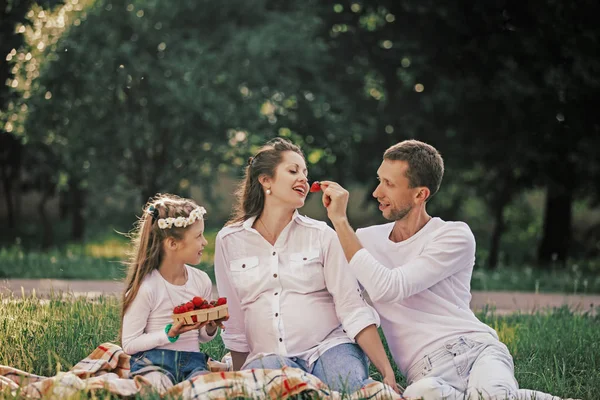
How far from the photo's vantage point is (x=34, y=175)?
2306cm

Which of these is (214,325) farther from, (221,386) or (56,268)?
(56,268)

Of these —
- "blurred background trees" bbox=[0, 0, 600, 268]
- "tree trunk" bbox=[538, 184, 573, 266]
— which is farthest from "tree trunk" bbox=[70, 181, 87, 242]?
"tree trunk" bbox=[538, 184, 573, 266]

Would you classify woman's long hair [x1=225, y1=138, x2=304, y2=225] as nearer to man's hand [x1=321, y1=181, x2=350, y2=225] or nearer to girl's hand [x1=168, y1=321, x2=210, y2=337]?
man's hand [x1=321, y1=181, x2=350, y2=225]

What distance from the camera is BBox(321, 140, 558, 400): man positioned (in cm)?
482

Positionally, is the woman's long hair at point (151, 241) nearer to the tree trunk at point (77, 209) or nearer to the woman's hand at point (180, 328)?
the woman's hand at point (180, 328)

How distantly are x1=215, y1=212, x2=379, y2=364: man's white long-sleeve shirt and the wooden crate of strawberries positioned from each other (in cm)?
38

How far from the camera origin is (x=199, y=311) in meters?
4.64

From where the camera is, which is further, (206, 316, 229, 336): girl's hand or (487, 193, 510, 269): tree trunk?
(487, 193, 510, 269): tree trunk

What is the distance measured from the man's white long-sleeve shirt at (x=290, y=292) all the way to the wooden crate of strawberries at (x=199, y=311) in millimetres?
382

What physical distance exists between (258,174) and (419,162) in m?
0.94

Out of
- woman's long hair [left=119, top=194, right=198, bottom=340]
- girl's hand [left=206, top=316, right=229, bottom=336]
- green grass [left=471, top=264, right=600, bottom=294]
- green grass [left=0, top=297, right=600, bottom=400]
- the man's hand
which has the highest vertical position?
the man's hand

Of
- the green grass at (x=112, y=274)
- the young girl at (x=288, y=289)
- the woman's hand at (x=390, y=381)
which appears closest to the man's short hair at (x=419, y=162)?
the young girl at (x=288, y=289)

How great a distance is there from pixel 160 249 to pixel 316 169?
10.6 m

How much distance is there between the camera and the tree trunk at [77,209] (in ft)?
76.5
